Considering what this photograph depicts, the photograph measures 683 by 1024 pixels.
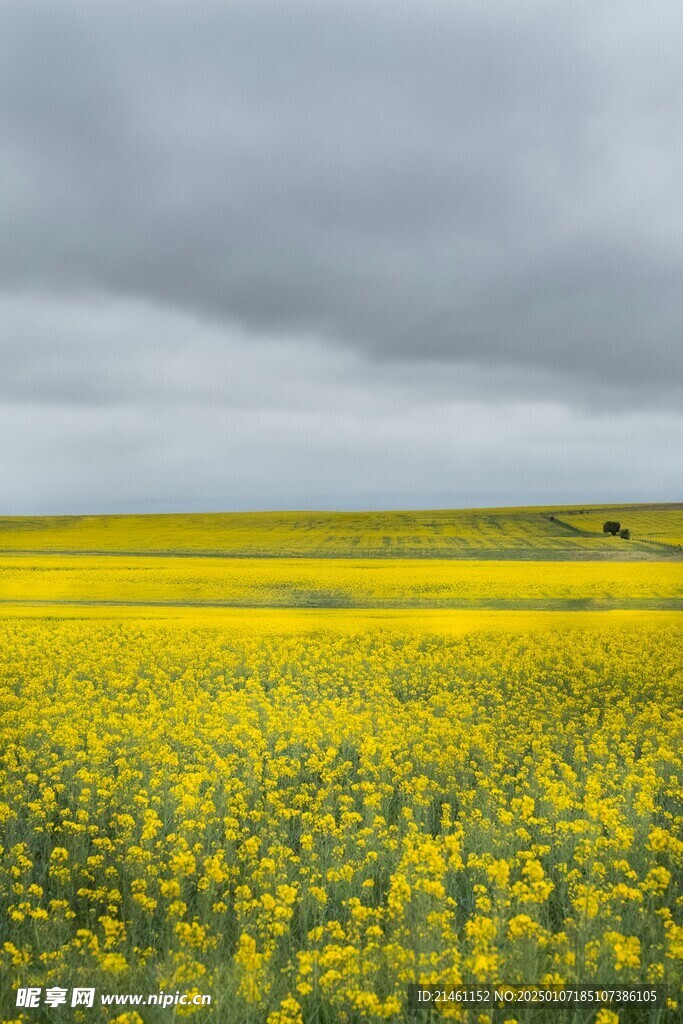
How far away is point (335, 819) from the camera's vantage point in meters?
7.34

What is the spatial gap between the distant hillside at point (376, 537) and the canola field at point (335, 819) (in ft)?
122

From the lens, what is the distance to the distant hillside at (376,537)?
2068 inches

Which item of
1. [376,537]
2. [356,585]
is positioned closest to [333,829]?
[356,585]

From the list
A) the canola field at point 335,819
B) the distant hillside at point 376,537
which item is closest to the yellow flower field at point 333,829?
the canola field at point 335,819

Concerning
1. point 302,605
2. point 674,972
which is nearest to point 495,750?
point 674,972

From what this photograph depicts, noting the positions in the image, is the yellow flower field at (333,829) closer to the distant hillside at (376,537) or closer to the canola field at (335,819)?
the canola field at (335,819)

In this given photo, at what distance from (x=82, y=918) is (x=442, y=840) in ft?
10.6

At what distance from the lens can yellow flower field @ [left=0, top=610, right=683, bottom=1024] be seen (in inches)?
182

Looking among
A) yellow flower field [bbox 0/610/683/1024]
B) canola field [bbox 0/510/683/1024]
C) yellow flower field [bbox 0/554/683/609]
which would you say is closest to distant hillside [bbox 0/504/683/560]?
yellow flower field [bbox 0/554/683/609]

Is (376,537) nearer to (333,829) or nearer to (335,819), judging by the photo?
(335,819)

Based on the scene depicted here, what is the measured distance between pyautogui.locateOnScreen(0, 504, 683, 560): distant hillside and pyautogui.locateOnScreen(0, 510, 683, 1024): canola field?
122 ft

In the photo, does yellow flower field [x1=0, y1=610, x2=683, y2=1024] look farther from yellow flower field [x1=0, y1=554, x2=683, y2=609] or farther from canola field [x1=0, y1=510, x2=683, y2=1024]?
yellow flower field [x1=0, y1=554, x2=683, y2=609]

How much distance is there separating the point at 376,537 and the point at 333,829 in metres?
59.4

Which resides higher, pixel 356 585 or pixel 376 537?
pixel 376 537
